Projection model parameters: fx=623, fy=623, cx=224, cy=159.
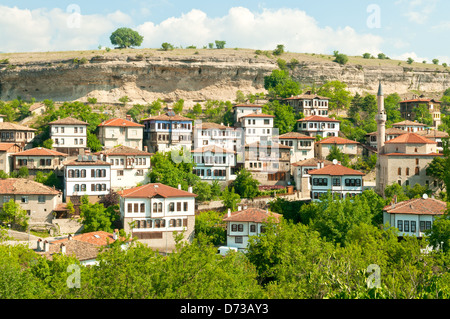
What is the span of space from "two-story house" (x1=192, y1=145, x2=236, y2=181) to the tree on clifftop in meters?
52.5

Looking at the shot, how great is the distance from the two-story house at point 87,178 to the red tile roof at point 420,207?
866 inches

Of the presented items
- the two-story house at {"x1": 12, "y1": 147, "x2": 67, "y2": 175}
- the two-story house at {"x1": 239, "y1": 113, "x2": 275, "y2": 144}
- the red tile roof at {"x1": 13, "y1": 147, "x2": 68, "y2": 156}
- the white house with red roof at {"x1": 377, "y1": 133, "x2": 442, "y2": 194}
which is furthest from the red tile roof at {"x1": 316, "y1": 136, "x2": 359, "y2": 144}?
the two-story house at {"x1": 12, "y1": 147, "x2": 67, "y2": 175}

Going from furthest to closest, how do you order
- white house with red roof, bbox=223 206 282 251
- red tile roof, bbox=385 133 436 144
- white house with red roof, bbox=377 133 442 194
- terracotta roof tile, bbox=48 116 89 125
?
terracotta roof tile, bbox=48 116 89 125, red tile roof, bbox=385 133 436 144, white house with red roof, bbox=377 133 442 194, white house with red roof, bbox=223 206 282 251

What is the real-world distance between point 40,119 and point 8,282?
4105 cm

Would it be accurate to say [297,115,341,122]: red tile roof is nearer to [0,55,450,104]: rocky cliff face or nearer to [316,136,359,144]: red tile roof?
[316,136,359,144]: red tile roof

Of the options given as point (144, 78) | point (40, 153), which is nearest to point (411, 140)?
point (40, 153)

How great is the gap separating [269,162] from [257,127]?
6.10 meters

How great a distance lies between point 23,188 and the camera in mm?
46906

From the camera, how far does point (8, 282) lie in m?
23.7

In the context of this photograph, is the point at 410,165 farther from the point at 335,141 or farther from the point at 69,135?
the point at 69,135

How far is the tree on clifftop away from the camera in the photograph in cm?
10181

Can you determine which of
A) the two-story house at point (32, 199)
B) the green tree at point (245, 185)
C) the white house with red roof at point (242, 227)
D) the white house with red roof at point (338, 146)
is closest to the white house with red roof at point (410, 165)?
the white house with red roof at point (338, 146)
